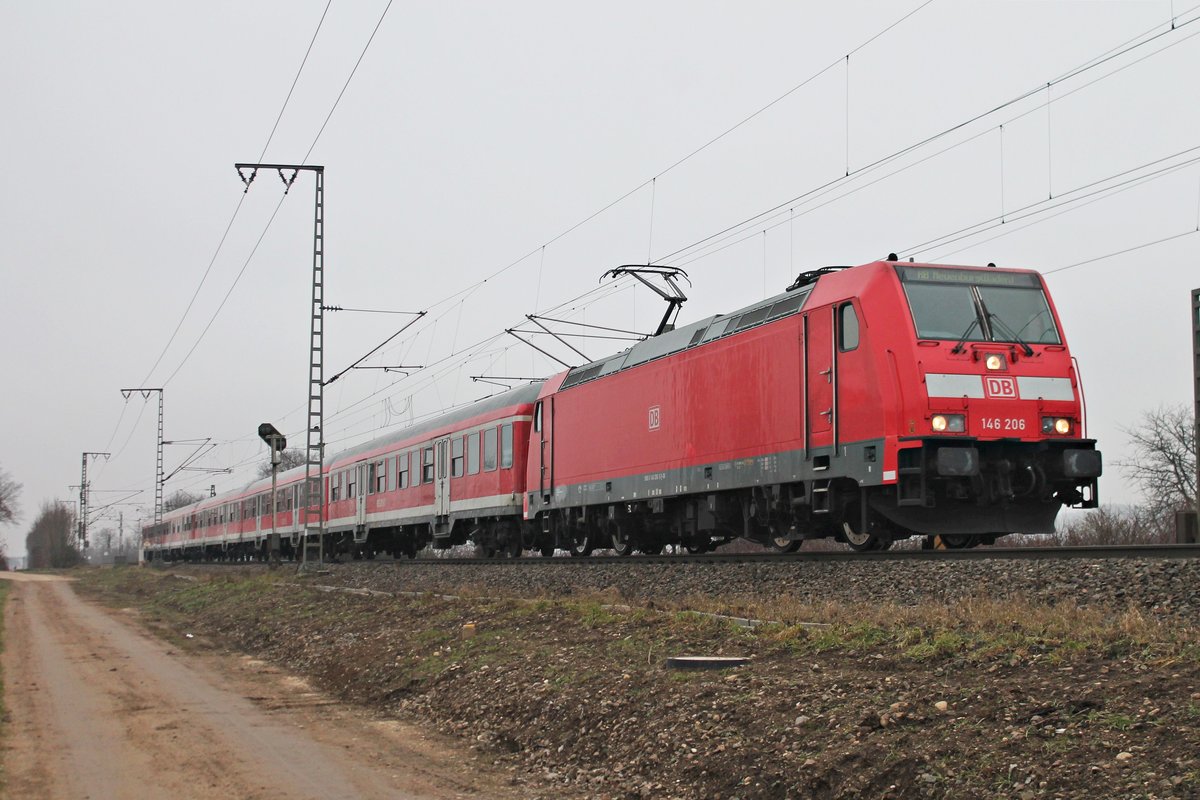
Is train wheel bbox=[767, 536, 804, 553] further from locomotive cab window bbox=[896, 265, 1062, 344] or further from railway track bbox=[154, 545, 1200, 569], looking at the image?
locomotive cab window bbox=[896, 265, 1062, 344]

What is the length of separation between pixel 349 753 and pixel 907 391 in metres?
7.50

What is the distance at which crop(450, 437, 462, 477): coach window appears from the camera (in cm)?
2817

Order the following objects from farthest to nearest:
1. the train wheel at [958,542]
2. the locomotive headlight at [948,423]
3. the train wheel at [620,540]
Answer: the train wheel at [620,540] < the train wheel at [958,542] < the locomotive headlight at [948,423]

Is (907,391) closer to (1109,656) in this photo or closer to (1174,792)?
(1109,656)

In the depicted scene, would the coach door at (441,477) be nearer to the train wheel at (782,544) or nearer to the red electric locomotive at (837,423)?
the red electric locomotive at (837,423)

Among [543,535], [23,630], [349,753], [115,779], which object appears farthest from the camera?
[543,535]

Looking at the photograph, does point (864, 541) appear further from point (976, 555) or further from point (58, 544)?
point (58, 544)

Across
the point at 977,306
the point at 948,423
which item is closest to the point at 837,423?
the point at 948,423

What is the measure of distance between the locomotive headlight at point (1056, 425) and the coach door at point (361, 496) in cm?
2548

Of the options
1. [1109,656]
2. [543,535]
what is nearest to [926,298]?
[1109,656]

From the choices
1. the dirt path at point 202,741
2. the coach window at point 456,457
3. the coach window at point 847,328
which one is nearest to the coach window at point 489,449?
the coach window at point 456,457

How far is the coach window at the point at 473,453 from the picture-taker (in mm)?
27062

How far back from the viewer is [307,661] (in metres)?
13.9

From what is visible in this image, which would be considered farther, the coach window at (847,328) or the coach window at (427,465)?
the coach window at (427,465)
